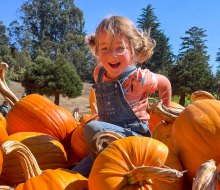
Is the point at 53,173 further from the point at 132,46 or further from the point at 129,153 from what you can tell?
the point at 132,46

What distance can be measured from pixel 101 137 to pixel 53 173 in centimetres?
27

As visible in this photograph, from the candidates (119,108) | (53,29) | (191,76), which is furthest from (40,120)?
(53,29)

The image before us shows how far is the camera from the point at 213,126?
5.48 feet

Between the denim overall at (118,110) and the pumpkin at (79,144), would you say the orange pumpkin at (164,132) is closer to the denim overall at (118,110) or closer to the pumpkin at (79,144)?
the denim overall at (118,110)

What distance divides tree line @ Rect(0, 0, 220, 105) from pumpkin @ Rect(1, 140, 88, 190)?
118 ft

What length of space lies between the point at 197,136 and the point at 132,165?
30 centimetres

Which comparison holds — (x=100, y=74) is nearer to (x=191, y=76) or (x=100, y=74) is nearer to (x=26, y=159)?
(x=26, y=159)

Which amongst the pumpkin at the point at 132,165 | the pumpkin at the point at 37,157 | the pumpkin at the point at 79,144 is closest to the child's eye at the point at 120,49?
the pumpkin at the point at 79,144

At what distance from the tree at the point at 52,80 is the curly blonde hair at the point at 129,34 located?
26.2 metres

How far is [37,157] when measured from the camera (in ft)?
7.36

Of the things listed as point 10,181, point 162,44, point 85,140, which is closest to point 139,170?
point 85,140

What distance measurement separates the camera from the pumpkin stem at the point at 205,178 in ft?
3.95

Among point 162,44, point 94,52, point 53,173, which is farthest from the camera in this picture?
point 162,44

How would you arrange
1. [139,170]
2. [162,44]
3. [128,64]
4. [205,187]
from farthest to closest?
1. [162,44]
2. [128,64]
3. [139,170]
4. [205,187]
